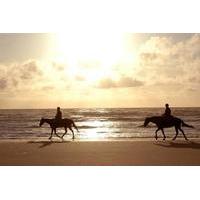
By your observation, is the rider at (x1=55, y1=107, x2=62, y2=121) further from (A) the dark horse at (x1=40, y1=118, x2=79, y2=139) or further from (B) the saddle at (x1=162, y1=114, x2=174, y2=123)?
(B) the saddle at (x1=162, y1=114, x2=174, y2=123)

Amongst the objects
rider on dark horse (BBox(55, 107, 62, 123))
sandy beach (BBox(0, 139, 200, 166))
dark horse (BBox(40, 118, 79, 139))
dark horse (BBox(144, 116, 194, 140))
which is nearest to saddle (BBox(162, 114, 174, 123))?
dark horse (BBox(144, 116, 194, 140))

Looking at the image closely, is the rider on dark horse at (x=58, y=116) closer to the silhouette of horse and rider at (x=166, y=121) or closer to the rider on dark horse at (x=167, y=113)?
the silhouette of horse and rider at (x=166, y=121)

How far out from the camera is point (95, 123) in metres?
5.18

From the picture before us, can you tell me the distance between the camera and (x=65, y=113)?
5.21m

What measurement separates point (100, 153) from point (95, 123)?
0.24 meters

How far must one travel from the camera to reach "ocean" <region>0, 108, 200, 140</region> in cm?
517

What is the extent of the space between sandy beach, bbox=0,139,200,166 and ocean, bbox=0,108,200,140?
59 mm

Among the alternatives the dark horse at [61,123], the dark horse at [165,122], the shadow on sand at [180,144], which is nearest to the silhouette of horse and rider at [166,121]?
the dark horse at [165,122]

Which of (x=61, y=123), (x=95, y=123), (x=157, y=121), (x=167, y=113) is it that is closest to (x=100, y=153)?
(x=95, y=123)

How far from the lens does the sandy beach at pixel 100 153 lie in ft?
16.9

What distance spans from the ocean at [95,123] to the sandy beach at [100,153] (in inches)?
2.3

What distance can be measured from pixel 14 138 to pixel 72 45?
882 mm
